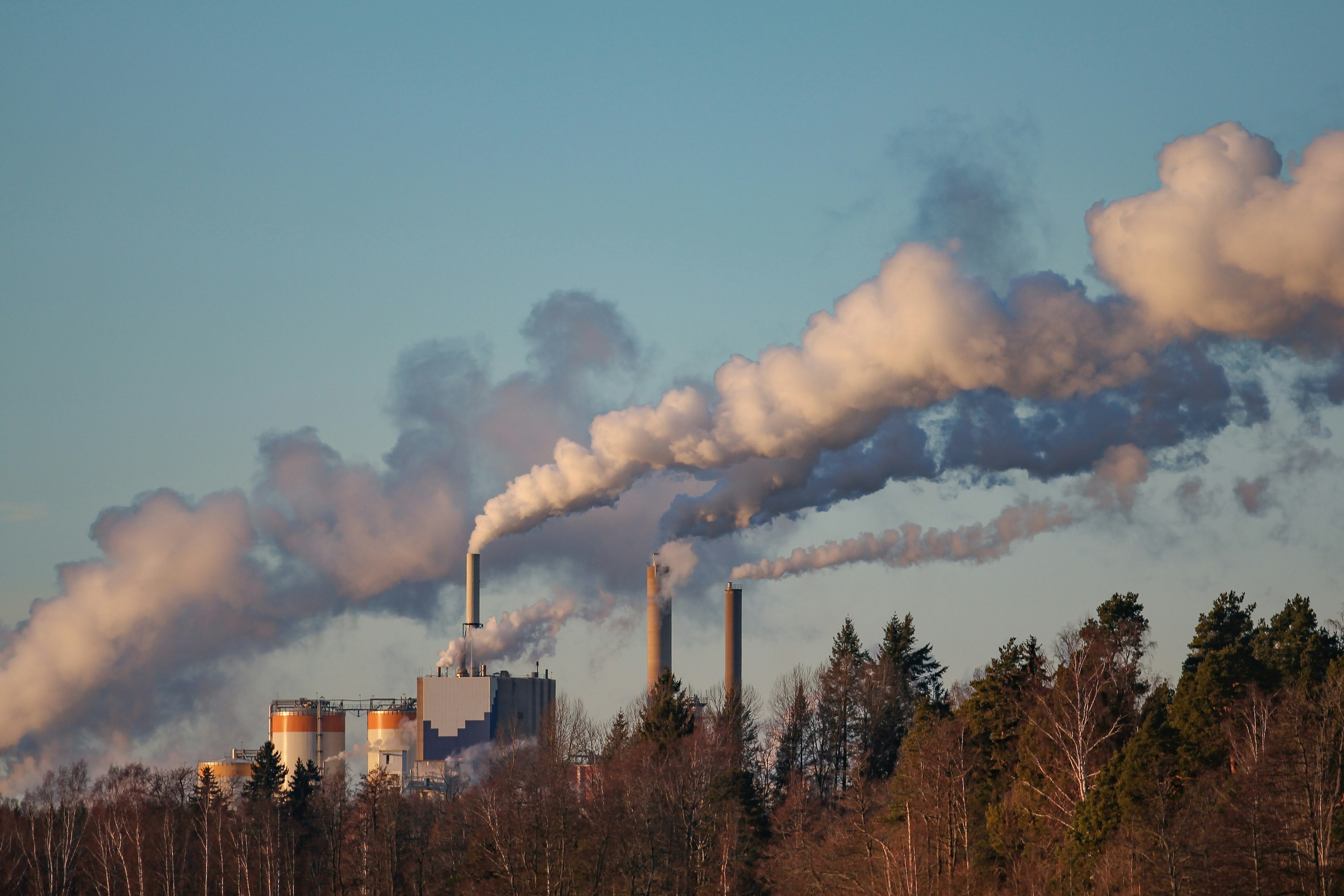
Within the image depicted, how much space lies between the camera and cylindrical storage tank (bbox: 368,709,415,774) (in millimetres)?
99188

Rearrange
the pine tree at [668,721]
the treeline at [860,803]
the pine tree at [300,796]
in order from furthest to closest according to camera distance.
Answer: the pine tree at [300,796] → the pine tree at [668,721] → the treeline at [860,803]

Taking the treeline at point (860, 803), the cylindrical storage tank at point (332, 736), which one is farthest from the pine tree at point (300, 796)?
the cylindrical storage tank at point (332, 736)

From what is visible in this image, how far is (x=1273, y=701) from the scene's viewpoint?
1881 inches

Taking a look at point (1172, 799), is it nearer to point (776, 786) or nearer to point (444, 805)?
point (776, 786)

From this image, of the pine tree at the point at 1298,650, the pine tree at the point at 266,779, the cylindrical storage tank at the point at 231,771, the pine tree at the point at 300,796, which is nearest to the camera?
the pine tree at the point at 1298,650

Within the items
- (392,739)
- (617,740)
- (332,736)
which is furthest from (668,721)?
(332,736)

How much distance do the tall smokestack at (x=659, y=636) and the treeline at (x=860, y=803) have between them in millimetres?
4528

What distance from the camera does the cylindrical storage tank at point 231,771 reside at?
94875 millimetres

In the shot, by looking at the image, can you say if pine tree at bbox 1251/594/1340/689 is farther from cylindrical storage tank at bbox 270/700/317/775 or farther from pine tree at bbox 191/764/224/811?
cylindrical storage tank at bbox 270/700/317/775

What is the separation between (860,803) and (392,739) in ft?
173

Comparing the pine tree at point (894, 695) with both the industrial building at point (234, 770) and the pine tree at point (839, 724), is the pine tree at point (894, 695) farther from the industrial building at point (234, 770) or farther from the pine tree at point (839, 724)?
the industrial building at point (234, 770)

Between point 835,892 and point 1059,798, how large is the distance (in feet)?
24.5

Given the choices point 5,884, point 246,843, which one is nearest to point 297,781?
point 246,843

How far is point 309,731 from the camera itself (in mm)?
104438
